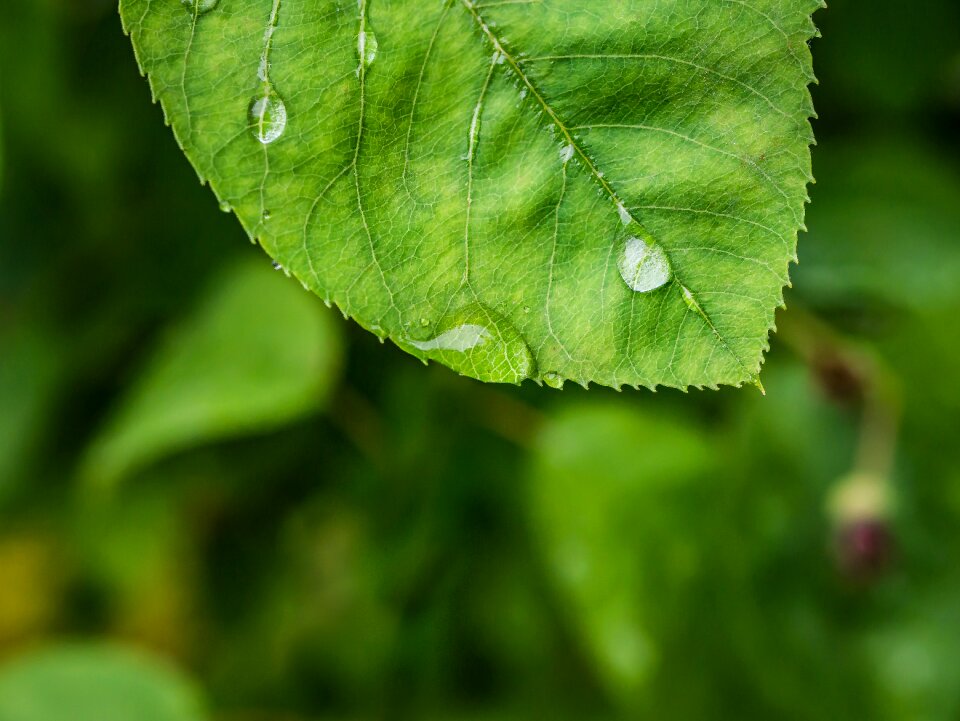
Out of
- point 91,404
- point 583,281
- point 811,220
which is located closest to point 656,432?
point 811,220

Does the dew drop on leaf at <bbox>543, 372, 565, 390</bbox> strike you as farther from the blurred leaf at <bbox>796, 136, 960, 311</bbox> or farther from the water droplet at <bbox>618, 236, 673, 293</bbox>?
the blurred leaf at <bbox>796, 136, 960, 311</bbox>

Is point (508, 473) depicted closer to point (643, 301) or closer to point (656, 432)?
point (656, 432)

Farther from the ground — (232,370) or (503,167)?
(503,167)

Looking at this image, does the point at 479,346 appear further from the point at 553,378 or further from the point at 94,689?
the point at 94,689

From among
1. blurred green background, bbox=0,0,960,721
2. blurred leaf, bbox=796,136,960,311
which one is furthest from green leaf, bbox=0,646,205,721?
blurred leaf, bbox=796,136,960,311

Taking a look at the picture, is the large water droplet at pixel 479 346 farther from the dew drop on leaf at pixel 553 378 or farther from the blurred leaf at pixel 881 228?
the blurred leaf at pixel 881 228

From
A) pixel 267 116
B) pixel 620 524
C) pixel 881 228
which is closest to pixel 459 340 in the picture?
pixel 267 116

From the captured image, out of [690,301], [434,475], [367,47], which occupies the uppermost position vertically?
[367,47]
